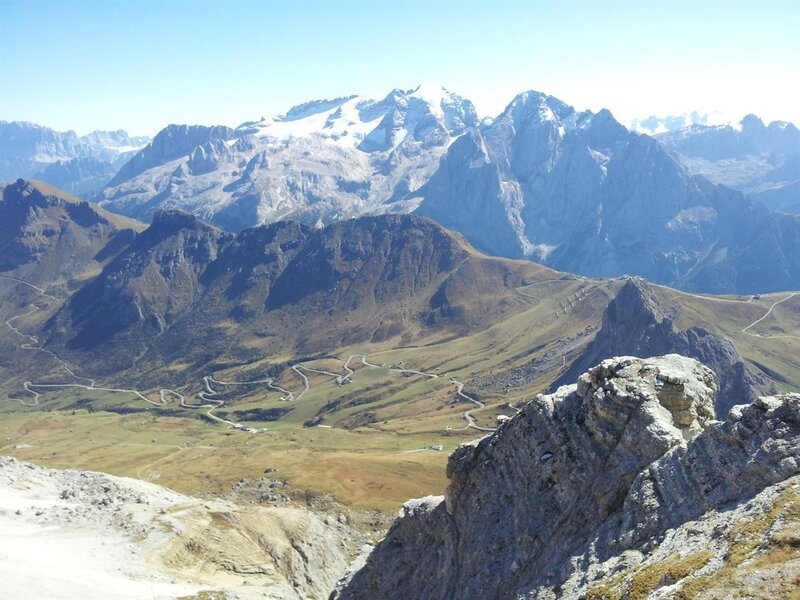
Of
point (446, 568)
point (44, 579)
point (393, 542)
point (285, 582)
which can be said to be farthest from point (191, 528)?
point (446, 568)

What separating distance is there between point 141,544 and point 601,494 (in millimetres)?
70321

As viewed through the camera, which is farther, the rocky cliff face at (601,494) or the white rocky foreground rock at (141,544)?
the white rocky foreground rock at (141,544)

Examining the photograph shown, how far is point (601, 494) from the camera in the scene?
170 feet

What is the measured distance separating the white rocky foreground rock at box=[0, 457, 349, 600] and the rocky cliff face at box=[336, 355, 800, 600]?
27.0m

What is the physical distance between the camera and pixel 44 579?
7588 cm

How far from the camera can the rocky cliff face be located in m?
41.7

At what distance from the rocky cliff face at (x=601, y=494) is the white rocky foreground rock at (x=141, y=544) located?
27.0 meters

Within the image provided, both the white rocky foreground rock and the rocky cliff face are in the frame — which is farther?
the white rocky foreground rock

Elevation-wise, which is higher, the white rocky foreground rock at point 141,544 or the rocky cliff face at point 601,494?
the rocky cliff face at point 601,494

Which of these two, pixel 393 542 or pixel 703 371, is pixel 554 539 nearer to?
pixel 703 371

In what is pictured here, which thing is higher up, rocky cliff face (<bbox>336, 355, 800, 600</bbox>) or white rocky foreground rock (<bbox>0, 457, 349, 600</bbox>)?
rocky cliff face (<bbox>336, 355, 800, 600</bbox>)

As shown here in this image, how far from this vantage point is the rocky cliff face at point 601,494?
41656 millimetres

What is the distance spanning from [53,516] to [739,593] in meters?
98.8

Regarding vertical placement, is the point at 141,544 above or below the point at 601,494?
below
